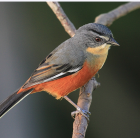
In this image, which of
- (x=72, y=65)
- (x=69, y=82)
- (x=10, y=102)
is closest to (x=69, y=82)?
(x=69, y=82)

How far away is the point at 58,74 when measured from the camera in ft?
13.6

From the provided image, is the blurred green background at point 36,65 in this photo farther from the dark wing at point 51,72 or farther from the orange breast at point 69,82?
the dark wing at point 51,72

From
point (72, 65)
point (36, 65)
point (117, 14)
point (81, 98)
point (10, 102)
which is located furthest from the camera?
point (36, 65)

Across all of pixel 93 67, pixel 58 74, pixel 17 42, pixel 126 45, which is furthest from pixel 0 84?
pixel 126 45

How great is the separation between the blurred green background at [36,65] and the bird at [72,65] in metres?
1.46

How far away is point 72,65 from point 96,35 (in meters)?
0.68

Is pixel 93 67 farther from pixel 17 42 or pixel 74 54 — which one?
pixel 17 42

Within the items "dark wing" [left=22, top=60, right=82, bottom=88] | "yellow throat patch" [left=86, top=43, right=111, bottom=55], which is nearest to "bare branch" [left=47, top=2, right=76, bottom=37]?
"yellow throat patch" [left=86, top=43, right=111, bottom=55]

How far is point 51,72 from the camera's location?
4.16 metres

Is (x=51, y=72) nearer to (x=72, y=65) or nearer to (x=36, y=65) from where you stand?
(x=72, y=65)

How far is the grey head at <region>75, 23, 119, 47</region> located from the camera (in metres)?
4.02

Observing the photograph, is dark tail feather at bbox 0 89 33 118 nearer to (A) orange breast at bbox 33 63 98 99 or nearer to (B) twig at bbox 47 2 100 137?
(A) orange breast at bbox 33 63 98 99

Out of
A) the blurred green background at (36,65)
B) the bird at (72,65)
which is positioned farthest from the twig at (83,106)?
the blurred green background at (36,65)

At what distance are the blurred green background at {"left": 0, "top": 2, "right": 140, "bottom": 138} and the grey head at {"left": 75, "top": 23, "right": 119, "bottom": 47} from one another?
1823mm
